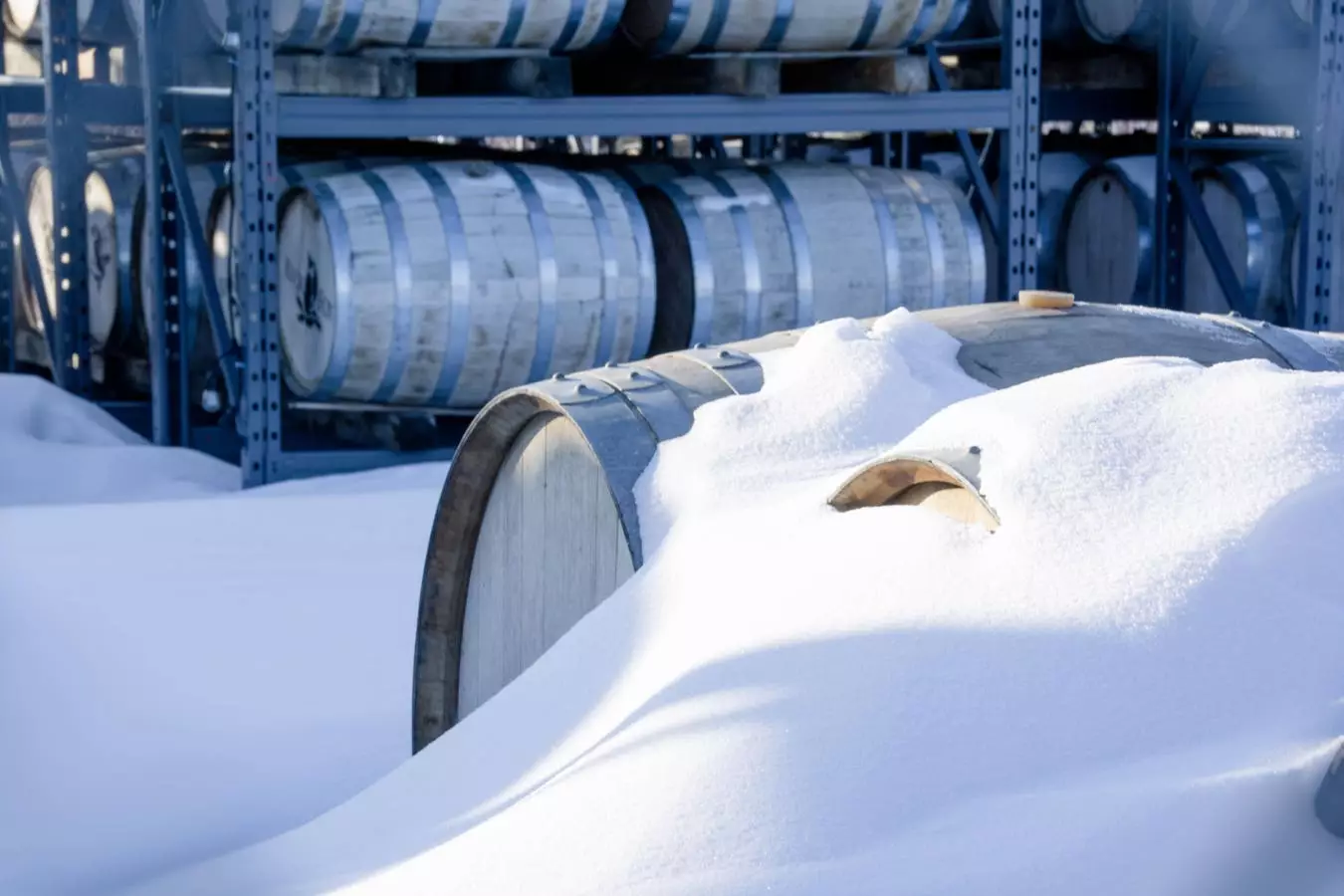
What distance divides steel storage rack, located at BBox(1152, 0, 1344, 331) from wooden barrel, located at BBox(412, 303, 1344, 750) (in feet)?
12.9

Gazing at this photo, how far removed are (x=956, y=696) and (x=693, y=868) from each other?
0.34m

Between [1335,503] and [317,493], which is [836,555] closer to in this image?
[1335,503]

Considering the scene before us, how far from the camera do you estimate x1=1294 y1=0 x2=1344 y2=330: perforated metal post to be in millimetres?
7324

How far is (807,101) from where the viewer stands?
6887 millimetres

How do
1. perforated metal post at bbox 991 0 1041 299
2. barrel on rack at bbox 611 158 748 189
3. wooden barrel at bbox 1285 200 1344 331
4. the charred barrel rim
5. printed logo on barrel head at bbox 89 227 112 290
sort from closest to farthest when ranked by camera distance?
1. the charred barrel rim
2. barrel on rack at bbox 611 158 748 189
3. perforated metal post at bbox 991 0 1041 299
4. wooden barrel at bbox 1285 200 1344 331
5. printed logo on barrel head at bbox 89 227 112 290

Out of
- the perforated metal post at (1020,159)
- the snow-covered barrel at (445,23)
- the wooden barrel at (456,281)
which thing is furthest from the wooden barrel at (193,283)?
the perforated metal post at (1020,159)

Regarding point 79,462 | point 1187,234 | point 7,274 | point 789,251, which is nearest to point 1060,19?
point 1187,234

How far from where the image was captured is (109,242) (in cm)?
796

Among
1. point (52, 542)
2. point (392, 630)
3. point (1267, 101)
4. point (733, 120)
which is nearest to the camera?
point (392, 630)

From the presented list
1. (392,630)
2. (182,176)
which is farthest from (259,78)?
(392,630)

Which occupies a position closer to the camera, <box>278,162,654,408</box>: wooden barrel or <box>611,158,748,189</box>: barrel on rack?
<box>278,162,654,408</box>: wooden barrel

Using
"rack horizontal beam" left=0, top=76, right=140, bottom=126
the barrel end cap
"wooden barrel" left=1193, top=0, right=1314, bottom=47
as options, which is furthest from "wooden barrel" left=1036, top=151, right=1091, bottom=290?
the barrel end cap

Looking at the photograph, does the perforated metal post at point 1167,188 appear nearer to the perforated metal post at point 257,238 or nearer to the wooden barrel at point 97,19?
the perforated metal post at point 257,238

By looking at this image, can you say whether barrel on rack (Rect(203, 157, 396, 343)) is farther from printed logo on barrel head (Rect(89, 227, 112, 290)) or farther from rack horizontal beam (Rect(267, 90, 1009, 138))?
printed logo on barrel head (Rect(89, 227, 112, 290))
